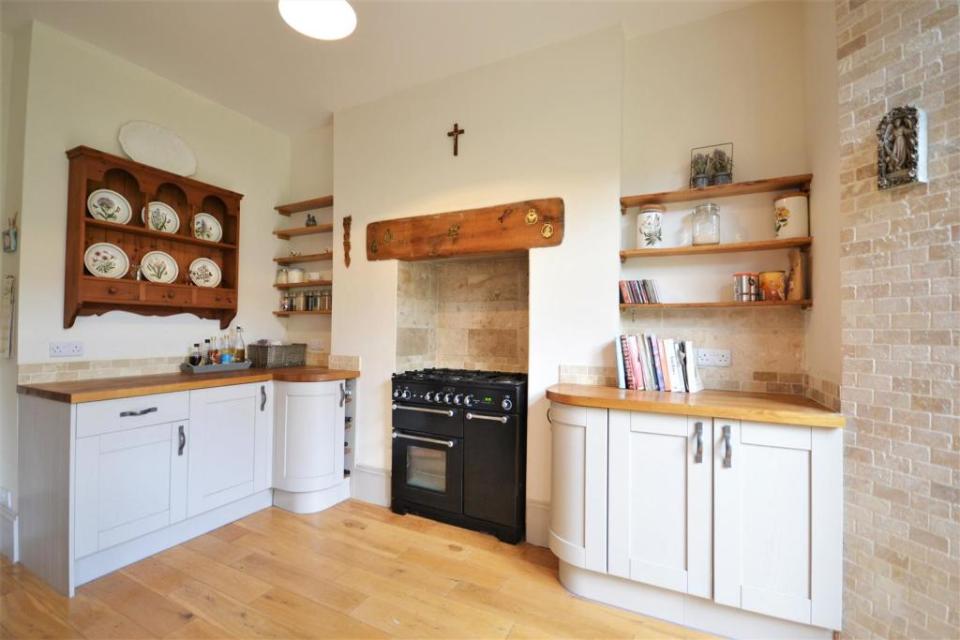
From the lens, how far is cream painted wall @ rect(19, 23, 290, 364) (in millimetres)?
2363

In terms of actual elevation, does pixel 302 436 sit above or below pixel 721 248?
below

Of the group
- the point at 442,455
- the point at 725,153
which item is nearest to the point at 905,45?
the point at 725,153

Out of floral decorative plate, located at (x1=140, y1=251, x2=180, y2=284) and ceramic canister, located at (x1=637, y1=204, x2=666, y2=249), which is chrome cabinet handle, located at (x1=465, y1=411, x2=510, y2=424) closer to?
ceramic canister, located at (x1=637, y1=204, x2=666, y2=249)

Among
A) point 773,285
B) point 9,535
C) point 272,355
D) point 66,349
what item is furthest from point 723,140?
point 9,535

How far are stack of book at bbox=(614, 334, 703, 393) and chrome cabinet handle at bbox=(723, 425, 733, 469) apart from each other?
42 cm

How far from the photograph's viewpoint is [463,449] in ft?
8.80

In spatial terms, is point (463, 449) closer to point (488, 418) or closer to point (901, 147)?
point (488, 418)

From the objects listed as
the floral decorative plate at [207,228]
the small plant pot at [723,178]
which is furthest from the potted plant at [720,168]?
the floral decorative plate at [207,228]

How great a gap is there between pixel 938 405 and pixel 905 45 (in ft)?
4.45

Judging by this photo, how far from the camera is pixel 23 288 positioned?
233 centimetres

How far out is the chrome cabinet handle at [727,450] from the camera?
174 cm

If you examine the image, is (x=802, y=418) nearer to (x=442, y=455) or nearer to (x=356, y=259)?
(x=442, y=455)

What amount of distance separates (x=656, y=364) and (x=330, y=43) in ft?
9.03

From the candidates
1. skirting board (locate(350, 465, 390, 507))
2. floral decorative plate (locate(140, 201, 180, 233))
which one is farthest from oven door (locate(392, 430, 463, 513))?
floral decorative plate (locate(140, 201, 180, 233))
